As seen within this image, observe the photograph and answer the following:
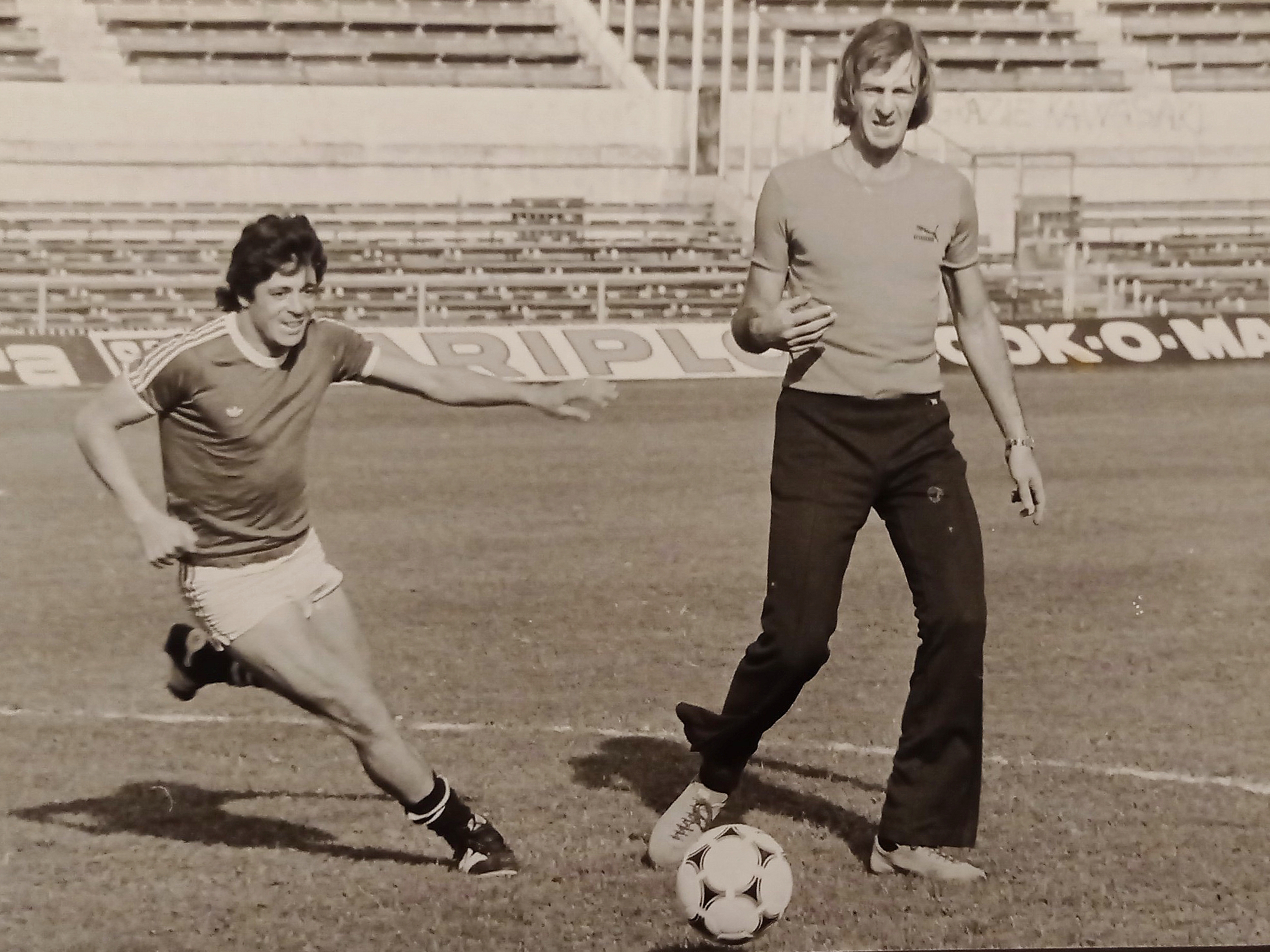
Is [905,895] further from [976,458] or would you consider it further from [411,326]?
[411,326]

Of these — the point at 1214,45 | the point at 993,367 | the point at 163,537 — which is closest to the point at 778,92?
the point at 1214,45

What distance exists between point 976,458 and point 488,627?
23.1ft

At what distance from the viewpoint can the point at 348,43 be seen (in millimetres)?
27469

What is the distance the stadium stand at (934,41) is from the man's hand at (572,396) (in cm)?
2405

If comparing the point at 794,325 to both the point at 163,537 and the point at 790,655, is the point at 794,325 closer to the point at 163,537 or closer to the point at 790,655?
the point at 790,655

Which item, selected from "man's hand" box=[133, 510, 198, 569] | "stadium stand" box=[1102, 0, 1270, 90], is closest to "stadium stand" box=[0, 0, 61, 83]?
"stadium stand" box=[1102, 0, 1270, 90]

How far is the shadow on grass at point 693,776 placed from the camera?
5355 mm

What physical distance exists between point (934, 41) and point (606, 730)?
2445 cm

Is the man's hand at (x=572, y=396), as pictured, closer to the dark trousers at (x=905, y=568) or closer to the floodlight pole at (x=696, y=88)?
the dark trousers at (x=905, y=568)

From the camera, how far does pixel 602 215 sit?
88.6 ft

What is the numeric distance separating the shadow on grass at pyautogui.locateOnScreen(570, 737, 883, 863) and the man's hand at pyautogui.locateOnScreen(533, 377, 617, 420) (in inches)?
48.9

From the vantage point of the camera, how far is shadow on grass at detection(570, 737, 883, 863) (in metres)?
5.36

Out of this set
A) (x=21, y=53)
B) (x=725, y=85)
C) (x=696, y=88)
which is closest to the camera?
(x=21, y=53)

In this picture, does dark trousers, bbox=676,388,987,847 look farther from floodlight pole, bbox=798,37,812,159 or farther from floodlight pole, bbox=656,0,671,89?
floodlight pole, bbox=656,0,671,89
